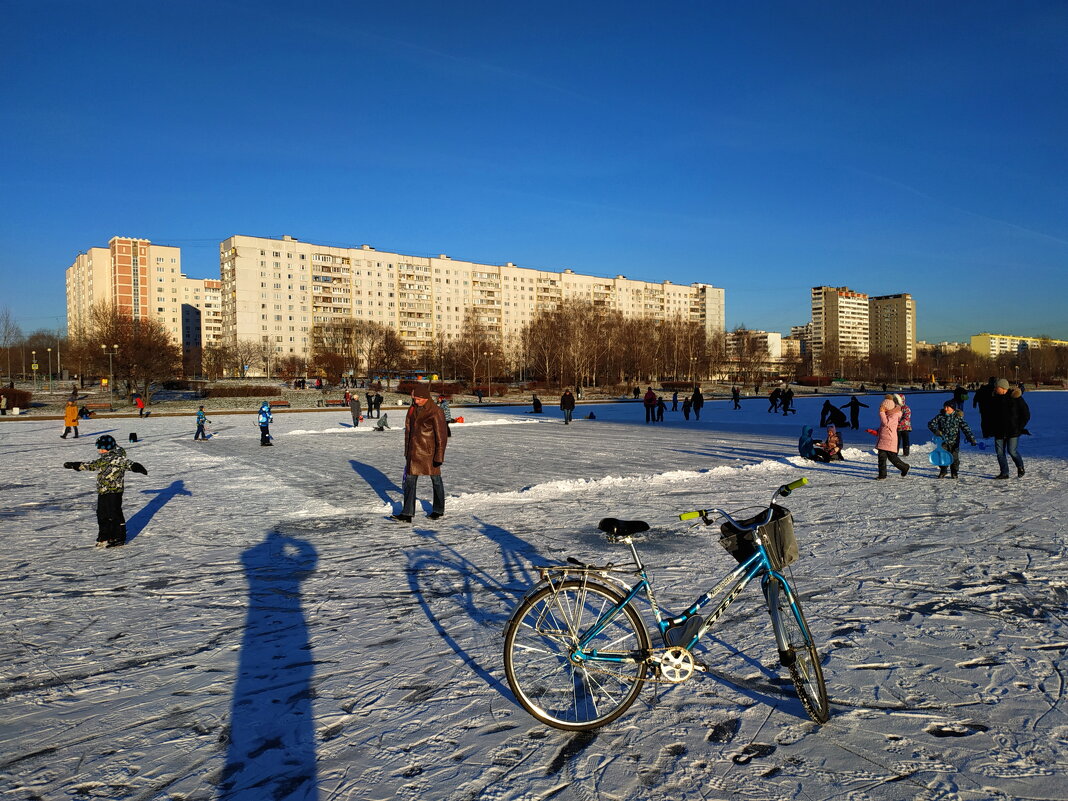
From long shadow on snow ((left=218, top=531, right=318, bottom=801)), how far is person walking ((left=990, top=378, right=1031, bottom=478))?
1159 centimetres

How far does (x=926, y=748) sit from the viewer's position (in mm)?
3281

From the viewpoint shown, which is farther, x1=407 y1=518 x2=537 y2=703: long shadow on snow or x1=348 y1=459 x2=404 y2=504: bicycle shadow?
x1=348 y1=459 x2=404 y2=504: bicycle shadow

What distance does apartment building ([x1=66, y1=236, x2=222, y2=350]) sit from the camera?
405 ft

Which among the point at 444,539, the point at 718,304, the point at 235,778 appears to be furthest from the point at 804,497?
the point at 718,304

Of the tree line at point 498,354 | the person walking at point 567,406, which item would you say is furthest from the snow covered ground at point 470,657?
the tree line at point 498,354

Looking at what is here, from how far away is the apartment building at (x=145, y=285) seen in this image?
12331 centimetres

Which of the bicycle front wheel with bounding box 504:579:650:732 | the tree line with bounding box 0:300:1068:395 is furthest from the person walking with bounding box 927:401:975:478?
the tree line with bounding box 0:300:1068:395

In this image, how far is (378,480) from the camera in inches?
498

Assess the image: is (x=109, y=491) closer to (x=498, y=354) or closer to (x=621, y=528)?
(x=621, y=528)

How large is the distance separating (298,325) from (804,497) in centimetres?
10970

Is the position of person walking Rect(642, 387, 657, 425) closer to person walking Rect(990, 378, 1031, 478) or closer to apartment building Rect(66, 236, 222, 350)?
person walking Rect(990, 378, 1031, 478)

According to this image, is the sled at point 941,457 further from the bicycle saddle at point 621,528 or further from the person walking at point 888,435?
the bicycle saddle at point 621,528

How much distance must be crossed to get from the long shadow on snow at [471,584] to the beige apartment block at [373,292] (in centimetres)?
10549

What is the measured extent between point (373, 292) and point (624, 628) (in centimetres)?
11772
